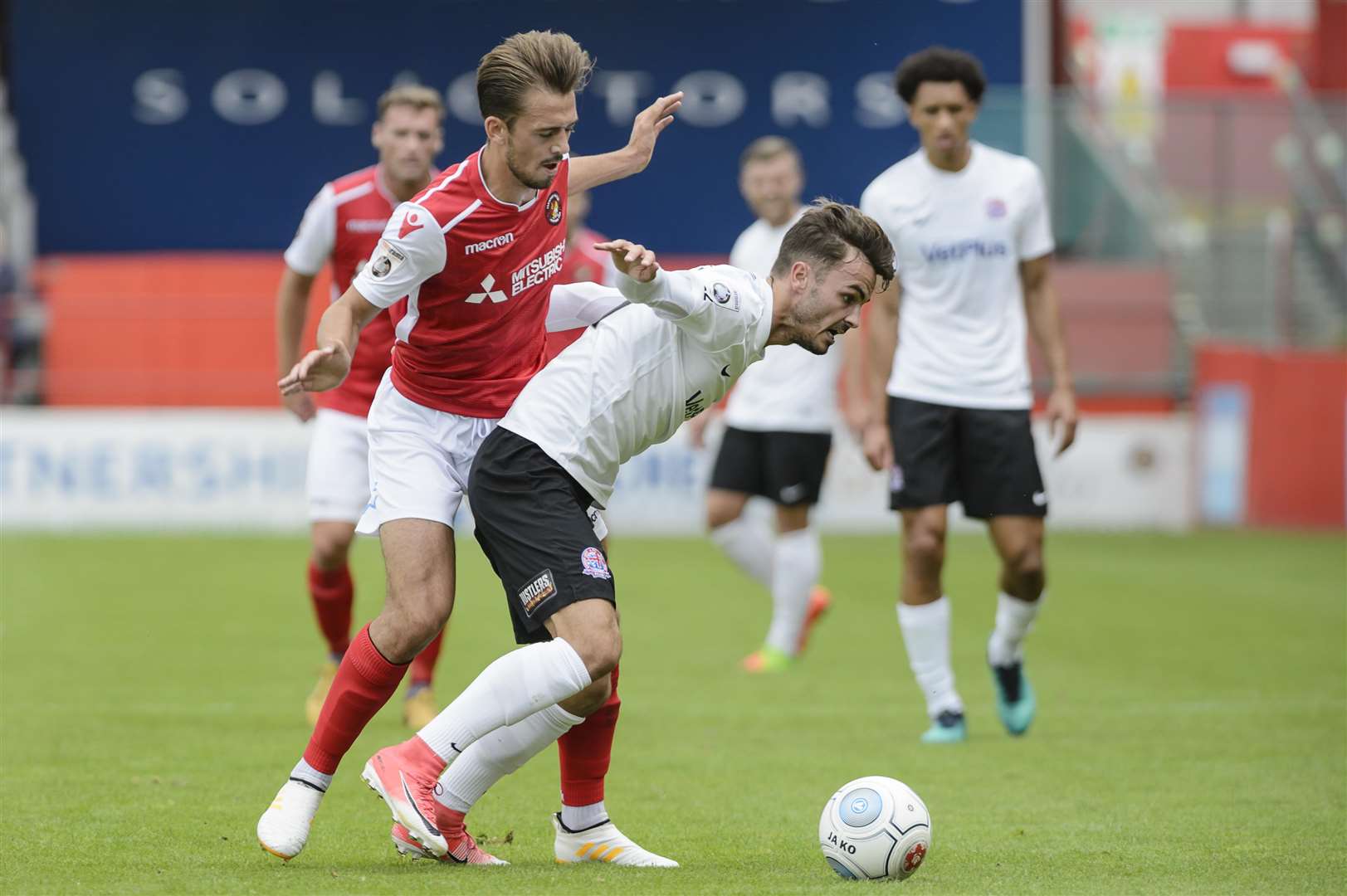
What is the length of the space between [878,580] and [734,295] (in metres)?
9.49

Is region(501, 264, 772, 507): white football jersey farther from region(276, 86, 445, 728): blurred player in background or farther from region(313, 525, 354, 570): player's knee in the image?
region(313, 525, 354, 570): player's knee

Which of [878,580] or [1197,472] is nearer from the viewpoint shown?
[878,580]

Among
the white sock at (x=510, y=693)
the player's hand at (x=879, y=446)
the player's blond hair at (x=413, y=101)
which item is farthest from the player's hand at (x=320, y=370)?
the player's hand at (x=879, y=446)

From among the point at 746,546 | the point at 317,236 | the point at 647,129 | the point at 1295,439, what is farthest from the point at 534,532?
the point at 1295,439

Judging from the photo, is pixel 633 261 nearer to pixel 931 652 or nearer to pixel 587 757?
pixel 587 757

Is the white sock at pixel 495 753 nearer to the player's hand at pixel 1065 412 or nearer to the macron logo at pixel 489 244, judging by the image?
the macron logo at pixel 489 244

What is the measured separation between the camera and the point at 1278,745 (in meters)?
7.21

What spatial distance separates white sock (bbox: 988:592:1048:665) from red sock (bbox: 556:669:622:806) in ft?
8.90

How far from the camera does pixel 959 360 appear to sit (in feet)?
23.8

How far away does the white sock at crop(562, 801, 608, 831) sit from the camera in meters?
5.08

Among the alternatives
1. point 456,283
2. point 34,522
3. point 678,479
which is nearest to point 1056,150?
point 678,479

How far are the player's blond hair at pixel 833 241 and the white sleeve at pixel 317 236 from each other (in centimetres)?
281

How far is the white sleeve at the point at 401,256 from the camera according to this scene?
4.89 m

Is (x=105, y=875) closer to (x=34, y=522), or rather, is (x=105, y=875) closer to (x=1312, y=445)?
(x=34, y=522)
